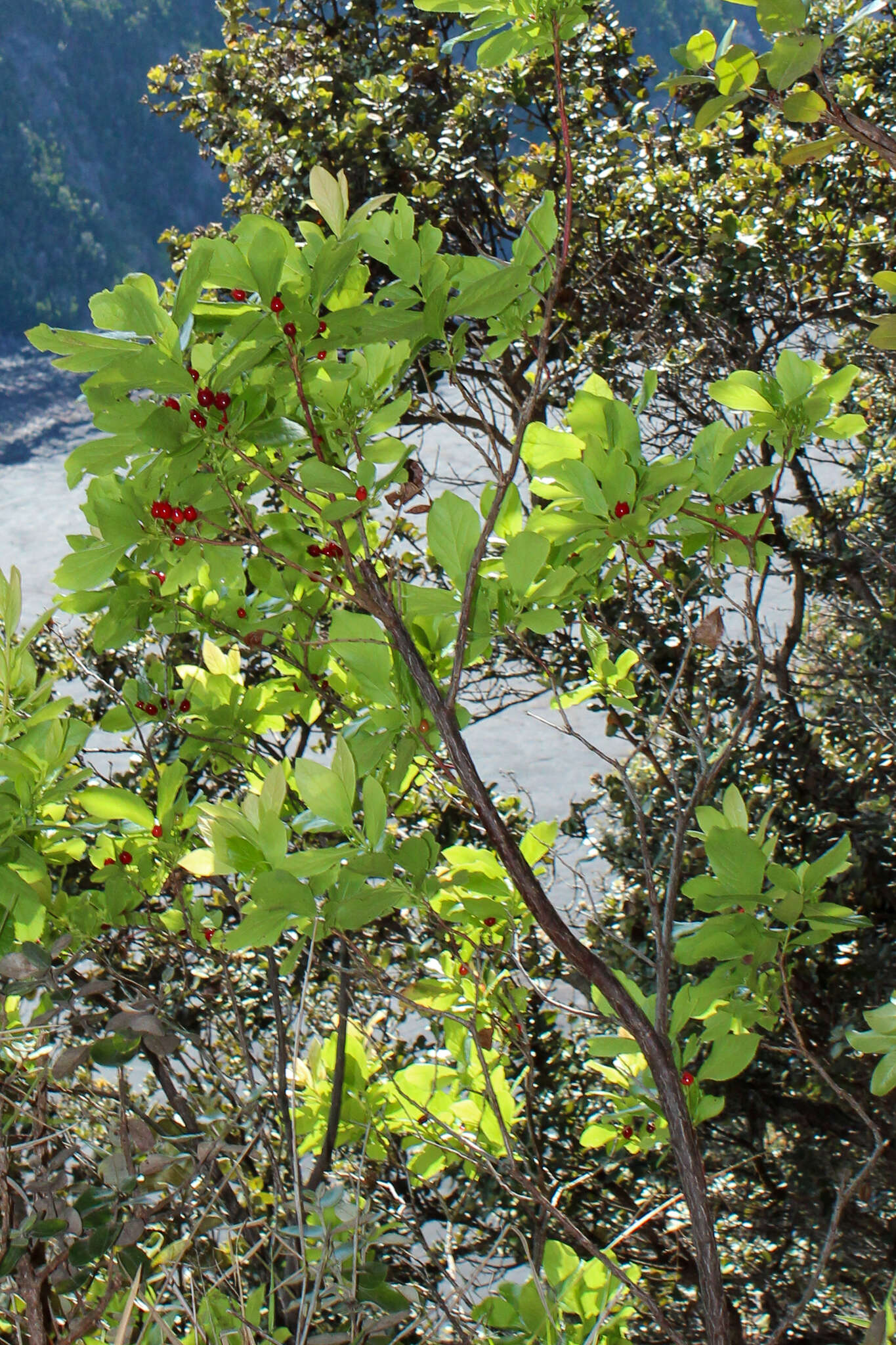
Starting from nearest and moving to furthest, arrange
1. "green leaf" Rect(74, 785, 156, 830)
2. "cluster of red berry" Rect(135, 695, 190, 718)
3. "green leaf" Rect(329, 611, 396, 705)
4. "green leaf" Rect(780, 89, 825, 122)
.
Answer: "green leaf" Rect(780, 89, 825, 122) → "green leaf" Rect(329, 611, 396, 705) → "green leaf" Rect(74, 785, 156, 830) → "cluster of red berry" Rect(135, 695, 190, 718)

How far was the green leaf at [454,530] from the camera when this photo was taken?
0.98 metres

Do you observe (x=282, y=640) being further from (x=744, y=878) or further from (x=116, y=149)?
(x=116, y=149)

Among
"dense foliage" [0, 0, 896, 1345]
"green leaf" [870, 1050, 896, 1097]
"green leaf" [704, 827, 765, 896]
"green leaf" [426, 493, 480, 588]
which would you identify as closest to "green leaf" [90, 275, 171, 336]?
"dense foliage" [0, 0, 896, 1345]

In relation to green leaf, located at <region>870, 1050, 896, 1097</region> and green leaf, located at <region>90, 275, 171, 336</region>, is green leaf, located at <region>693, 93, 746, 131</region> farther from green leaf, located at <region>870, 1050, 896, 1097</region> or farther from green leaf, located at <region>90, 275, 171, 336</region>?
green leaf, located at <region>870, 1050, 896, 1097</region>

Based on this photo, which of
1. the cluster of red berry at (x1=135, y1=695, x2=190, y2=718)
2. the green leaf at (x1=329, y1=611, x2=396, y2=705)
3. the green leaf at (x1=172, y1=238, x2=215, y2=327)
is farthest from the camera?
the cluster of red berry at (x1=135, y1=695, x2=190, y2=718)

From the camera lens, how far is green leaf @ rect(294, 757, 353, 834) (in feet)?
2.95

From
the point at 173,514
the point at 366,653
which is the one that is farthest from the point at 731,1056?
the point at 173,514

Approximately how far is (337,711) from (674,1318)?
198 cm

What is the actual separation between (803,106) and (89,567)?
0.72 m

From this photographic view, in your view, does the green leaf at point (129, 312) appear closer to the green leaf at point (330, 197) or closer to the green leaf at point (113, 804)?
the green leaf at point (330, 197)

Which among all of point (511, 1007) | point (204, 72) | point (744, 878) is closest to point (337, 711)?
point (511, 1007)

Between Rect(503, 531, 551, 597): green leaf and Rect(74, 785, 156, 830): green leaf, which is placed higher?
Rect(503, 531, 551, 597): green leaf

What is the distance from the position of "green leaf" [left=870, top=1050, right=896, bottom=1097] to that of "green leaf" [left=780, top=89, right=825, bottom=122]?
2.45 ft

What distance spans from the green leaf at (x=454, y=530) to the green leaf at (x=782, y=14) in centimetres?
45
